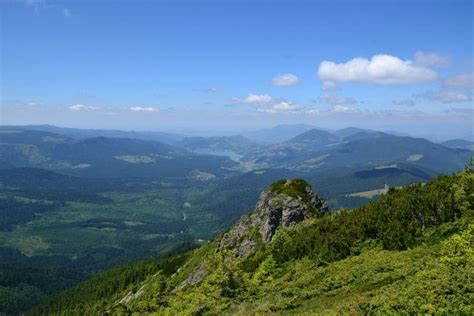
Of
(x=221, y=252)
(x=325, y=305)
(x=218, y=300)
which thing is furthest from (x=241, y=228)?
(x=325, y=305)

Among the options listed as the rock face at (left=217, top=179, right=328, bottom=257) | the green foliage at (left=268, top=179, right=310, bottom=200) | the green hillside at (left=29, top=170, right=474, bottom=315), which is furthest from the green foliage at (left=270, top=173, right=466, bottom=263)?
the green foliage at (left=268, top=179, right=310, bottom=200)

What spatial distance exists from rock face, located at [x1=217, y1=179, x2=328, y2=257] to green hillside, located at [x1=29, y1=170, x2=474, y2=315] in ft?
11.0

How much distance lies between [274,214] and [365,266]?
55.1 metres

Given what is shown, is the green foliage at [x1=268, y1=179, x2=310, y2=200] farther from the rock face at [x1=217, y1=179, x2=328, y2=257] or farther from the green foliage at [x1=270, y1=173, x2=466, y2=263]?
the green foliage at [x1=270, y1=173, x2=466, y2=263]

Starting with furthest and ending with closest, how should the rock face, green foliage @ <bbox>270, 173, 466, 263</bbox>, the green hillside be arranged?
the rock face → green foliage @ <bbox>270, 173, 466, 263</bbox> → the green hillside

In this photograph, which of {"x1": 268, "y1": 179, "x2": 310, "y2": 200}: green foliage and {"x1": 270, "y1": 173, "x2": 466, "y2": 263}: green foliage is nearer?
{"x1": 270, "y1": 173, "x2": 466, "y2": 263}: green foliage

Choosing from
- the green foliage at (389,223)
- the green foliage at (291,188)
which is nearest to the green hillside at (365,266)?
the green foliage at (389,223)

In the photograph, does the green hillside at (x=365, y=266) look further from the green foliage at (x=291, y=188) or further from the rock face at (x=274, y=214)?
the green foliage at (x=291, y=188)

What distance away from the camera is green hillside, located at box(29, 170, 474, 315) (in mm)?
44781

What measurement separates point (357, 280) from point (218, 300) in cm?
2605

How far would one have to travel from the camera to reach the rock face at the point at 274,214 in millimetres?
118188

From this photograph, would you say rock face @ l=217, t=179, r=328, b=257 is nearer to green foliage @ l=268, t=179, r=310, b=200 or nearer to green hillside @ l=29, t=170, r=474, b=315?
green foliage @ l=268, t=179, r=310, b=200

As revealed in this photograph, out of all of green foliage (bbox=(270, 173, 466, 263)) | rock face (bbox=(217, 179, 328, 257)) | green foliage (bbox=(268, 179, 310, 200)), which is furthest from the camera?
green foliage (bbox=(268, 179, 310, 200))

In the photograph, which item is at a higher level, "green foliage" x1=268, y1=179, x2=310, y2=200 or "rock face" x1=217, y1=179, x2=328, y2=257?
"green foliage" x1=268, y1=179, x2=310, y2=200
